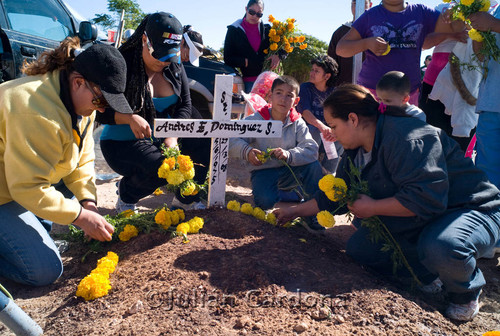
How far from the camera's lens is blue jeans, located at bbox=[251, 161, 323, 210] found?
156 inches

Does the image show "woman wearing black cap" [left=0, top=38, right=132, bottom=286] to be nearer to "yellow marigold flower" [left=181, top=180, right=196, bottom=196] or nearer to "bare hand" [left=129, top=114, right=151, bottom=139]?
"bare hand" [left=129, top=114, right=151, bottom=139]

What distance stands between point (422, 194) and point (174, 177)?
160 cm

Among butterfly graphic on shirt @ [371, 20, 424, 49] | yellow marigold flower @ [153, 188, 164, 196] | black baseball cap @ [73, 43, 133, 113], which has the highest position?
butterfly graphic on shirt @ [371, 20, 424, 49]

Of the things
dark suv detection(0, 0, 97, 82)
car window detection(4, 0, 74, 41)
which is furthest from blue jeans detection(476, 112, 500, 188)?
car window detection(4, 0, 74, 41)

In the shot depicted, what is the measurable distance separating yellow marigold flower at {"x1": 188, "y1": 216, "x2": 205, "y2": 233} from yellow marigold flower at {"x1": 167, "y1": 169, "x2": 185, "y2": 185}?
28 cm

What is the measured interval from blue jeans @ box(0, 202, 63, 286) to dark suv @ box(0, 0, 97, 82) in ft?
10.1

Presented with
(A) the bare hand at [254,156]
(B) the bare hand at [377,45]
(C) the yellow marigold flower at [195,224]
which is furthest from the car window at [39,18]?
(B) the bare hand at [377,45]

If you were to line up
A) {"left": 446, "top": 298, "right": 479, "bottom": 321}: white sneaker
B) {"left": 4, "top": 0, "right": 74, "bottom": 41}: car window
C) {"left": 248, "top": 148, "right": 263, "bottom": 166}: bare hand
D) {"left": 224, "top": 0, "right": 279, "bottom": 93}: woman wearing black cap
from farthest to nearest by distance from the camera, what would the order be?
{"left": 224, "top": 0, "right": 279, "bottom": 93}: woman wearing black cap, {"left": 4, "top": 0, "right": 74, "bottom": 41}: car window, {"left": 248, "top": 148, "right": 263, "bottom": 166}: bare hand, {"left": 446, "top": 298, "right": 479, "bottom": 321}: white sneaker

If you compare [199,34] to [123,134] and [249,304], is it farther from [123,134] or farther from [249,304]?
[249,304]

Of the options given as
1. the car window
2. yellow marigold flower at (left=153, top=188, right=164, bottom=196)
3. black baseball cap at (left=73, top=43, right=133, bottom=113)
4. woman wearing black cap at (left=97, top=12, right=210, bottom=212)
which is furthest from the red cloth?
the car window

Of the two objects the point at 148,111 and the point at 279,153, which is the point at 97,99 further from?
the point at 279,153

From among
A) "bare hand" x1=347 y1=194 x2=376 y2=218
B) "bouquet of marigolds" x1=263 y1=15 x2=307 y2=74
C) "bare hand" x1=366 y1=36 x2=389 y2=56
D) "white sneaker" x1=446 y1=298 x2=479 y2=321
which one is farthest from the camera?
"bouquet of marigolds" x1=263 y1=15 x2=307 y2=74

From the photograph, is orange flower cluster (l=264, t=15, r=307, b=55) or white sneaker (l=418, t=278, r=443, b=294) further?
orange flower cluster (l=264, t=15, r=307, b=55)

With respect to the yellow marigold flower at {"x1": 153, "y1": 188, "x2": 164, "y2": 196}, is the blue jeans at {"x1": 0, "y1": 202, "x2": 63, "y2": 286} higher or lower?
higher
